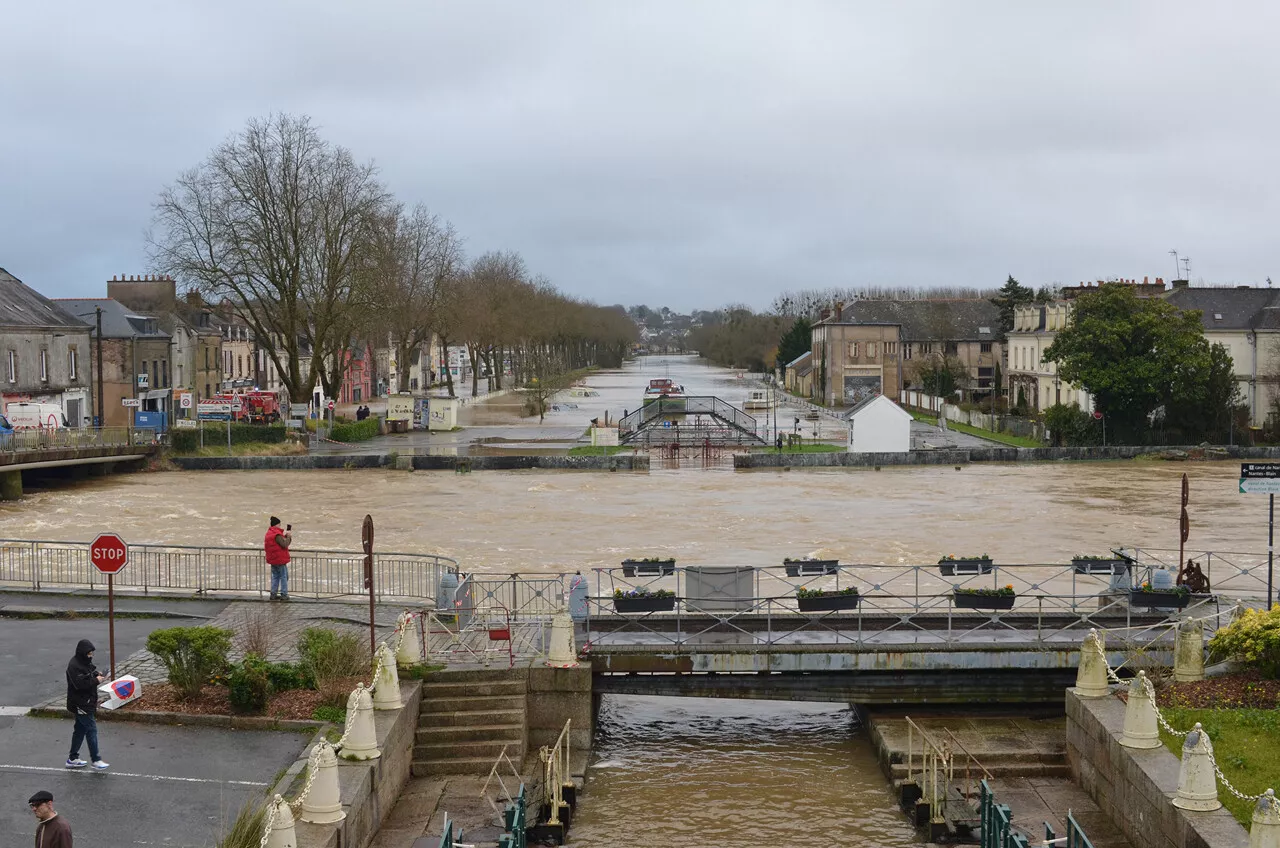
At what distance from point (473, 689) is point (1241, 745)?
29.6ft

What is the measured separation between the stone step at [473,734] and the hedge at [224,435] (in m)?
42.4

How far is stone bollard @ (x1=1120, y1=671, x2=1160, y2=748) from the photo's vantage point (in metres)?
14.2

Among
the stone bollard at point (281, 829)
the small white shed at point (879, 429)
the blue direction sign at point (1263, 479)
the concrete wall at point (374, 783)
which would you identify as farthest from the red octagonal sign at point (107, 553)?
the small white shed at point (879, 429)

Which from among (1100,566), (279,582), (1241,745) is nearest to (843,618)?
(1100,566)

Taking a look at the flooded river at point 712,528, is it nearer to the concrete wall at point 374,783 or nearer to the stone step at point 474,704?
the stone step at point 474,704

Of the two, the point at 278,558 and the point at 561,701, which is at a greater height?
the point at 278,558

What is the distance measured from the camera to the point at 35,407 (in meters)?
50.8

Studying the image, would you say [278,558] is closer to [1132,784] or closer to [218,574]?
[218,574]

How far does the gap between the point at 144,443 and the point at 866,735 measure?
4242 cm

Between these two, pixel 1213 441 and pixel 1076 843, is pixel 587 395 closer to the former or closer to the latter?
pixel 1213 441

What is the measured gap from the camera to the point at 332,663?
1694cm

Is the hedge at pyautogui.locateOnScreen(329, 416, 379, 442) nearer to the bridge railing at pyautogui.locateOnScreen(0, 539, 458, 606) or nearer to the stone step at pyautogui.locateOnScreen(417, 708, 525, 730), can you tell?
the bridge railing at pyautogui.locateOnScreen(0, 539, 458, 606)

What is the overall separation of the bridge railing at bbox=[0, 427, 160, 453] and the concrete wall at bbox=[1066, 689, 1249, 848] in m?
37.9

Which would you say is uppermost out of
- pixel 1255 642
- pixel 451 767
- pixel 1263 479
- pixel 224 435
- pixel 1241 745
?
pixel 1263 479
